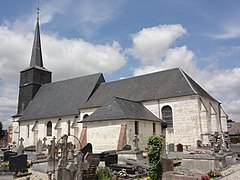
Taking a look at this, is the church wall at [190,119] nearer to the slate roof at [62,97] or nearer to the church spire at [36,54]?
the slate roof at [62,97]

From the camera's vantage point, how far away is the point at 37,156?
18344mm

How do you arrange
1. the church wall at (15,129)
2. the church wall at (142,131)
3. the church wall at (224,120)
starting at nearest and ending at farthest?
the church wall at (142,131) → the church wall at (224,120) → the church wall at (15,129)

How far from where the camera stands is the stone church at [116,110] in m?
21.2

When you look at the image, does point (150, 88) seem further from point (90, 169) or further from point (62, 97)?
point (90, 169)

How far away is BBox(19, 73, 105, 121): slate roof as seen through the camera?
30906mm

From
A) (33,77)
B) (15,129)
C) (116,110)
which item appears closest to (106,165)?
(116,110)

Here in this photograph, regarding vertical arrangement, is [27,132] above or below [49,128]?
below

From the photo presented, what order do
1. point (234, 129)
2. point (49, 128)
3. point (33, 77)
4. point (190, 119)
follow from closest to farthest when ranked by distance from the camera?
point (190, 119) < point (49, 128) < point (33, 77) < point (234, 129)

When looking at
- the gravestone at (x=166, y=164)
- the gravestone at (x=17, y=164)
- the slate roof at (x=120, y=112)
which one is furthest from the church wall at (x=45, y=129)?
the gravestone at (x=166, y=164)

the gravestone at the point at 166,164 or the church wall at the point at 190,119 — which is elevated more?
the church wall at the point at 190,119

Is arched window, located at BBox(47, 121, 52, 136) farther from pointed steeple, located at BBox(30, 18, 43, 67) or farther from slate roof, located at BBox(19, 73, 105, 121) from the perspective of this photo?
pointed steeple, located at BBox(30, 18, 43, 67)

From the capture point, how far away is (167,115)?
24.9m

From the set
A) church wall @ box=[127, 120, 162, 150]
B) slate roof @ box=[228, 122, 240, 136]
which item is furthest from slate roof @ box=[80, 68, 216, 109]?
slate roof @ box=[228, 122, 240, 136]

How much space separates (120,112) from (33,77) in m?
21.7
